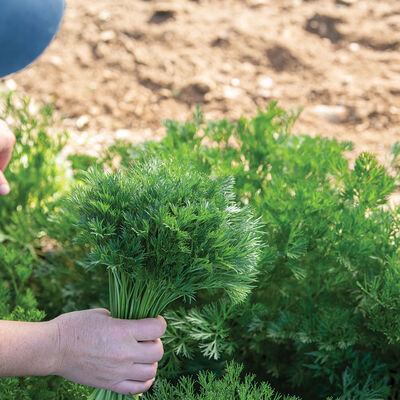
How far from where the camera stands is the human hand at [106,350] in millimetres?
1107

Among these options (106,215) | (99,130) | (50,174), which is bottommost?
(99,130)

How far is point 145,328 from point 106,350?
0.10 metres

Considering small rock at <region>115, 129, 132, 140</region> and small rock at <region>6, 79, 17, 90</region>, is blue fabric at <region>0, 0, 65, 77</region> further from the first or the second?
small rock at <region>6, 79, 17, 90</region>

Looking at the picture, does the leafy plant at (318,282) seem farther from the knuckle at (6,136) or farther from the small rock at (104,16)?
the small rock at (104,16)

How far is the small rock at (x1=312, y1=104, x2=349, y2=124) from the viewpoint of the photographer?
2734mm

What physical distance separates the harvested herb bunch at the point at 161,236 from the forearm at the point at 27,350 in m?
0.16

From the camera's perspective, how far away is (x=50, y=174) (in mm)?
2070

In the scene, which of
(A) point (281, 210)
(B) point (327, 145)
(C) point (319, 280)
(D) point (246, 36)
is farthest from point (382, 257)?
(D) point (246, 36)

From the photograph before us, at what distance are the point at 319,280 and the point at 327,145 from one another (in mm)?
444

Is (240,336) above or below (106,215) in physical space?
below

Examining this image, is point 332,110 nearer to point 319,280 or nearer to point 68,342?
point 319,280

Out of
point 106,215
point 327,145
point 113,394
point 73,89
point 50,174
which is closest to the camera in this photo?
point 106,215

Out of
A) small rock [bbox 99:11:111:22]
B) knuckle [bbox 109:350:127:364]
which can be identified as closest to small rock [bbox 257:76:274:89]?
small rock [bbox 99:11:111:22]

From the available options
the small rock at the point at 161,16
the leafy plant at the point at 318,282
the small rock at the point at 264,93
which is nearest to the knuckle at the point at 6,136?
the leafy plant at the point at 318,282
